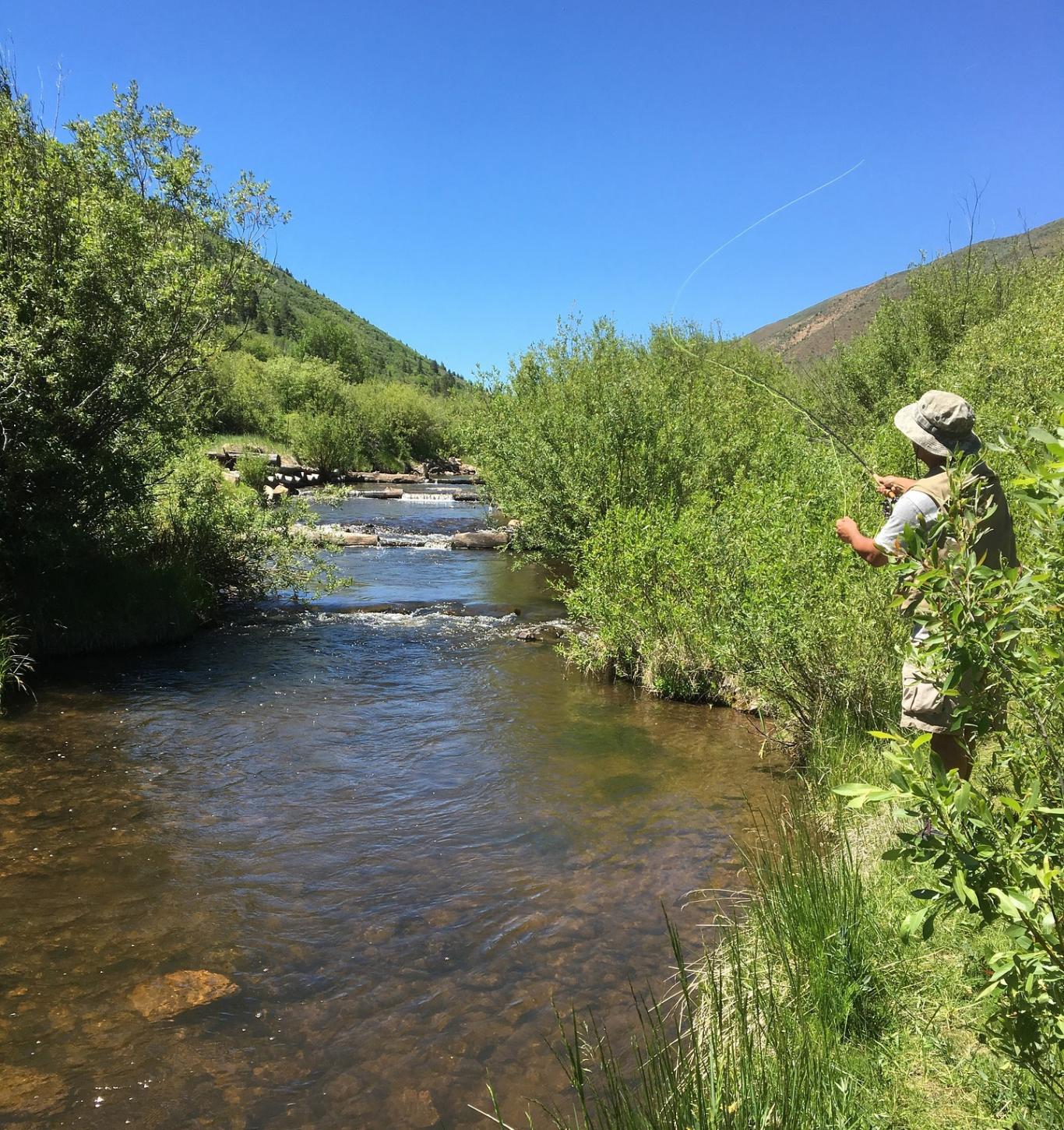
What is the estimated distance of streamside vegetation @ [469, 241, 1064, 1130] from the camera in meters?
2.07

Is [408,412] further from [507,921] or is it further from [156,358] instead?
[507,921]

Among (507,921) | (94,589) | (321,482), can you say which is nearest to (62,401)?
(94,589)

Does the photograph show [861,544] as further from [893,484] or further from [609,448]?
[609,448]

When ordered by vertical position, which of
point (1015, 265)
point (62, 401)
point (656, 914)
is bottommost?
point (656, 914)

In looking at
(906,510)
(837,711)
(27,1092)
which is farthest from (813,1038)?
(837,711)

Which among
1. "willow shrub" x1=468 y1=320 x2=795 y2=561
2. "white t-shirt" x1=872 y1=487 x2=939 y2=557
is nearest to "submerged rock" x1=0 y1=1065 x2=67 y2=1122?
"white t-shirt" x1=872 y1=487 x2=939 y2=557

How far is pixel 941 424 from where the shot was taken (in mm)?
4426

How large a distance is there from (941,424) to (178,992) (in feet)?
18.1

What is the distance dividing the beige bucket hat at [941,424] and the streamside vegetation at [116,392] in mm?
10237

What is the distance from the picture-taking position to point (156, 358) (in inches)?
482

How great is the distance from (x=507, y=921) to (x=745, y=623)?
3.67 meters

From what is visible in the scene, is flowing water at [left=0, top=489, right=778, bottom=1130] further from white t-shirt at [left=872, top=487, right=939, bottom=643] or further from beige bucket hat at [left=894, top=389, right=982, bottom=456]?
beige bucket hat at [left=894, top=389, right=982, bottom=456]

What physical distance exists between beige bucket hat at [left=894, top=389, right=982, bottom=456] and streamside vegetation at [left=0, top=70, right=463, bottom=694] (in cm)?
1024

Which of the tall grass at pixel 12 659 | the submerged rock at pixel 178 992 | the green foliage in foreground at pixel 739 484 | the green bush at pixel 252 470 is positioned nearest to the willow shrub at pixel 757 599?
the green foliage in foreground at pixel 739 484
